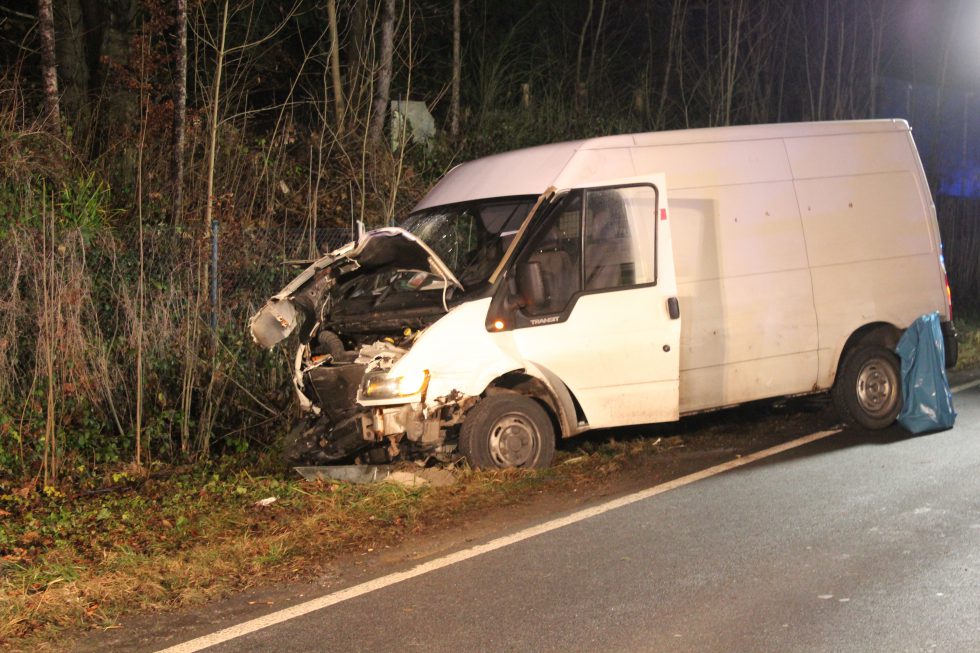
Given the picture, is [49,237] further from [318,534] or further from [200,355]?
[318,534]

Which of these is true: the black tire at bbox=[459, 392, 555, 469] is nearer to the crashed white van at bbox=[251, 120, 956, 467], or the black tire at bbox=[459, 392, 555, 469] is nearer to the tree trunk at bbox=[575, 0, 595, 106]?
the crashed white van at bbox=[251, 120, 956, 467]

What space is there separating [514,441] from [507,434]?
0.08 metres

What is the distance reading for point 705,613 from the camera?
5.15 metres

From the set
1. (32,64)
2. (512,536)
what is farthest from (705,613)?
(32,64)

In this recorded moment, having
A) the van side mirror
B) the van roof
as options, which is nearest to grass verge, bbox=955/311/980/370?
the van roof

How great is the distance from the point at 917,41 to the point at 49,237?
24.7 m

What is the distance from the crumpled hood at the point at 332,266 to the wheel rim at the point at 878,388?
12.4 feet

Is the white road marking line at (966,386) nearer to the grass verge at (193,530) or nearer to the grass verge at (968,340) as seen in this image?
the grass verge at (968,340)

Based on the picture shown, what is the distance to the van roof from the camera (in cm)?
827

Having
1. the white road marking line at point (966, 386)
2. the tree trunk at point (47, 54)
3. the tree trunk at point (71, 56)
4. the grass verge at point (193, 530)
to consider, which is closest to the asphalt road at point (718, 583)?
the grass verge at point (193, 530)

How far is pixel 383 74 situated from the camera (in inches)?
592

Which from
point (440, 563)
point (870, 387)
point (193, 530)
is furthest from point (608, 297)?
point (193, 530)

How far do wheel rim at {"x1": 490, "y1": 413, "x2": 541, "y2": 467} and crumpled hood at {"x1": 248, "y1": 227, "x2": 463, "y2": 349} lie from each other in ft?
3.34

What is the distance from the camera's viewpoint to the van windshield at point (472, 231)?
8125 mm
